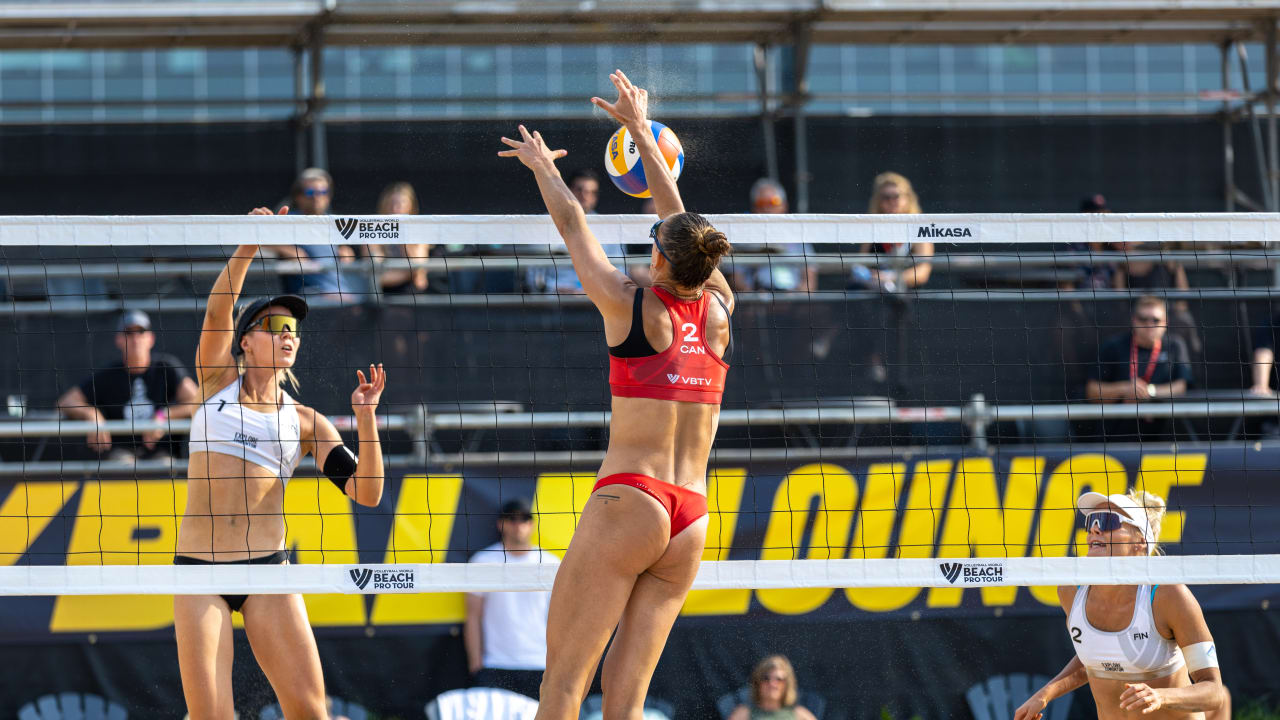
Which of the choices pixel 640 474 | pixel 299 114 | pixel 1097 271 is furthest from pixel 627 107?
pixel 299 114

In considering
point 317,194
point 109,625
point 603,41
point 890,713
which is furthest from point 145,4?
point 890,713

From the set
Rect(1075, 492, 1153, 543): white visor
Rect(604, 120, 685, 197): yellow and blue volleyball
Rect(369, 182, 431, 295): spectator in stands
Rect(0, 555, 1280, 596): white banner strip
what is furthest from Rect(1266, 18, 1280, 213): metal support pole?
Rect(369, 182, 431, 295): spectator in stands

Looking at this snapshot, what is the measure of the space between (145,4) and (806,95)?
4298 millimetres

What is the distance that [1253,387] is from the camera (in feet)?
26.3

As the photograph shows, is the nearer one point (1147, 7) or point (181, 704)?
point (181, 704)

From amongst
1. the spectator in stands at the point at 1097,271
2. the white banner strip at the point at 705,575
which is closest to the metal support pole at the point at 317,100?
the white banner strip at the point at 705,575

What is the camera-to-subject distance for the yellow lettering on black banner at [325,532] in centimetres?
705

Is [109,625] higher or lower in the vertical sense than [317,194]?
lower

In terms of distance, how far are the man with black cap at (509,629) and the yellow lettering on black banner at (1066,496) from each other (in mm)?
2747

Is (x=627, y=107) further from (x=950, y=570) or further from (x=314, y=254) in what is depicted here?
(x=314, y=254)

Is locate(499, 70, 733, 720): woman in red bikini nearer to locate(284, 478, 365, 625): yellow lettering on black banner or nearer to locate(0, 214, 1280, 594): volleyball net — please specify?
locate(0, 214, 1280, 594): volleyball net

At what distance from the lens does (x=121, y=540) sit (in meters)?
7.01

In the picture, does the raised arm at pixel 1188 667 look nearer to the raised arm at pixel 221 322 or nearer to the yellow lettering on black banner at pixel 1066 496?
the yellow lettering on black banner at pixel 1066 496

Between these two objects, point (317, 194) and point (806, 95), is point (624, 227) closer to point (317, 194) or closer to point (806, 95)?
point (317, 194)
